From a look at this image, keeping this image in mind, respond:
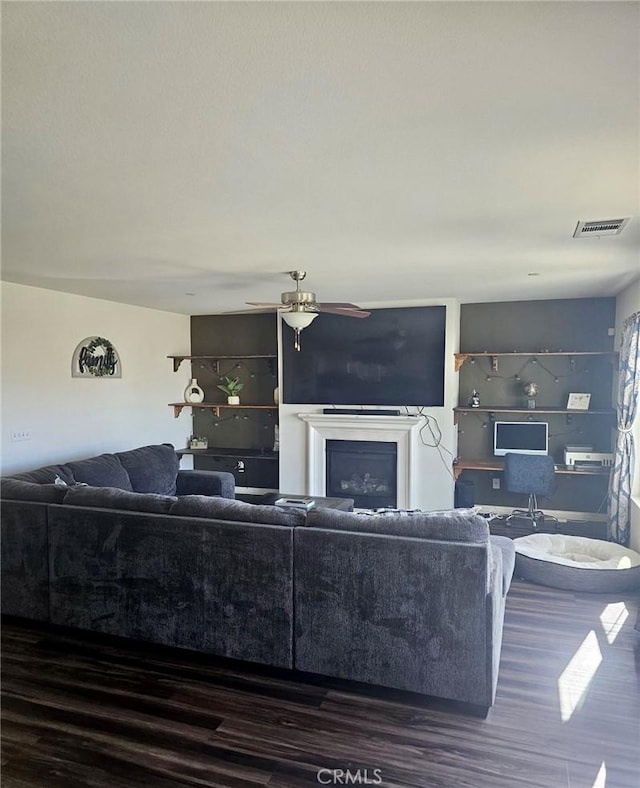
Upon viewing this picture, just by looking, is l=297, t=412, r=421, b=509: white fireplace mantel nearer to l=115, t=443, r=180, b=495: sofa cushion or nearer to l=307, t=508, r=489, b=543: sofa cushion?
l=115, t=443, r=180, b=495: sofa cushion

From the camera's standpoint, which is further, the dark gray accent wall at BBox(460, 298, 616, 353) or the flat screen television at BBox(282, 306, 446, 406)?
the flat screen television at BBox(282, 306, 446, 406)

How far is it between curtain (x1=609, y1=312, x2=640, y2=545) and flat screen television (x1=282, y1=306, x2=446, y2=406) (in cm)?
185

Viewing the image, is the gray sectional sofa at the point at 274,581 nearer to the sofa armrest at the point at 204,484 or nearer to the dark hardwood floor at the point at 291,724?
the dark hardwood floor at the point at 291,724

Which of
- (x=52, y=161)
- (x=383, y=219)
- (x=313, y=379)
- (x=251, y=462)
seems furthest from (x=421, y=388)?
(x=52, y=161)

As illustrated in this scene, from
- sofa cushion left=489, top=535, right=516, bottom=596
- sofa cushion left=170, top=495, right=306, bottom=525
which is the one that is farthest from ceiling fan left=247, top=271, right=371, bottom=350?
sofa cushion left=489, top=535, right=516, bottom=596

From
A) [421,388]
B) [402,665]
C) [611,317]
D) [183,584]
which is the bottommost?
[402,665]

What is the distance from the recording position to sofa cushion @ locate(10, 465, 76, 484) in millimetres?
3850

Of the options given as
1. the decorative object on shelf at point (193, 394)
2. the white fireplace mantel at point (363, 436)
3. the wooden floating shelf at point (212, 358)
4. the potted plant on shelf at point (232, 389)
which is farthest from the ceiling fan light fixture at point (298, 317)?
the decorative object on shelf at point (193, 394)

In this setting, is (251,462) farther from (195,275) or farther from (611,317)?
(611,317)

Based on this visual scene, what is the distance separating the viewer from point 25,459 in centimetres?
471

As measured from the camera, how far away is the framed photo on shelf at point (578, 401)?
5918mm

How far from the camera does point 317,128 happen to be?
1787 mm

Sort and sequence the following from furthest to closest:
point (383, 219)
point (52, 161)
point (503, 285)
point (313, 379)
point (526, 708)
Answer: point (313, 379)
point (503, 285)
point (383, 219)
point (526, 708)
point (52, 161)

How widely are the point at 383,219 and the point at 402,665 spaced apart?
2339 millimetres
